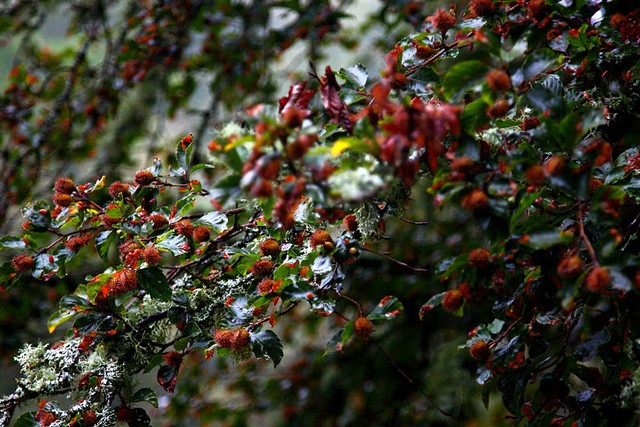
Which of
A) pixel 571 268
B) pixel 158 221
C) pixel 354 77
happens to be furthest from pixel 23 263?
pixel 571 268

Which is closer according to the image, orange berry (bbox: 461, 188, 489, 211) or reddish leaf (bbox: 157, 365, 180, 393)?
orange berry (bbox: 461, 188, 489, 211)

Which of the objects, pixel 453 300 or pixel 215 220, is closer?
pixel 453 300

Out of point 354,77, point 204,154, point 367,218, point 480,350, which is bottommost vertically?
point 204,154

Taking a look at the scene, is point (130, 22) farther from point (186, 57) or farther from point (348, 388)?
point (348, 388)

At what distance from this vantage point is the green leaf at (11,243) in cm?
95

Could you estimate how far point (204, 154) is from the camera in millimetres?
2631

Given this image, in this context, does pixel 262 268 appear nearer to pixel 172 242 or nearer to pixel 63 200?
pixel 172 242

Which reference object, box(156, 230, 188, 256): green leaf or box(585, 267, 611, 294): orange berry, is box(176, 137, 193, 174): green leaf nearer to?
box(156, 230, 188, 256): green leaf

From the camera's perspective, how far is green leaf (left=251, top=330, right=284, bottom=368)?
84cm

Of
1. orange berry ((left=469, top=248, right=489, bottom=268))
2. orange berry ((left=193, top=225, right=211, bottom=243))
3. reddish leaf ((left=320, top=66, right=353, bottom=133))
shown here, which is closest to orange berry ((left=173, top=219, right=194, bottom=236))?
orange berry ((left=193, top=225, right=211, bottom=243))

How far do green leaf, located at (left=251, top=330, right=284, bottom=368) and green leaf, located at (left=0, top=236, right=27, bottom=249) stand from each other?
1.46ft

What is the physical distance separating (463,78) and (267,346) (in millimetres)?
465

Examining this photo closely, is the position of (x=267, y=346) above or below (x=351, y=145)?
below

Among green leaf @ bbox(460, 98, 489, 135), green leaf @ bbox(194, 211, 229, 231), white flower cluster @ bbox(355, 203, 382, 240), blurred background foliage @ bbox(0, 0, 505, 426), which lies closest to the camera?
green leaf @ bbox(460, 98, 489, 135)
